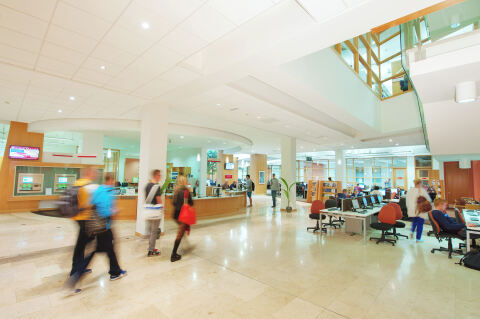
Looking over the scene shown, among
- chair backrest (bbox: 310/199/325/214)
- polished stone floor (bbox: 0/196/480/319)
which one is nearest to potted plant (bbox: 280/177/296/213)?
chair backrest (bbox: 310/199/325/214)

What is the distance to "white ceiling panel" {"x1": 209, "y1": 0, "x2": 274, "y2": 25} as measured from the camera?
2686mm

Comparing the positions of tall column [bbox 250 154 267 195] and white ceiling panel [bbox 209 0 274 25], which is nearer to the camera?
→ white ceiling panel [bbox 209 0 274 25]

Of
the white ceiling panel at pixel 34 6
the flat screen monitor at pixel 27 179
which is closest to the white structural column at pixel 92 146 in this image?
the flat screen monitor at pixel 27 179

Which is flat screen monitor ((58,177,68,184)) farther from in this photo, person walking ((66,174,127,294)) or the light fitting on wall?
the light fitting on wall

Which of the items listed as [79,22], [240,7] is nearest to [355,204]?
[240,7]

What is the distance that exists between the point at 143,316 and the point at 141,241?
3.10 m

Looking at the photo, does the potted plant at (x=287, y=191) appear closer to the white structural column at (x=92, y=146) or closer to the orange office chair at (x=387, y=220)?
the orange office chair at (x=387, y=220)

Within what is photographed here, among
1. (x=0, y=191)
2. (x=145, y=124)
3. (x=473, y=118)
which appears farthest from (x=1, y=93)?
(x=473, y=118)

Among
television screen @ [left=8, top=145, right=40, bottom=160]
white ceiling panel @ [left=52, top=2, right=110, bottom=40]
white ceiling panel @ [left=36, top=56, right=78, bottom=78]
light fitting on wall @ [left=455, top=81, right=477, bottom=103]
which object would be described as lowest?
television screen @ [left=8, top=145, right=40, bottom=160]

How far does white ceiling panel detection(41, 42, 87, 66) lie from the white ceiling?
0.02m

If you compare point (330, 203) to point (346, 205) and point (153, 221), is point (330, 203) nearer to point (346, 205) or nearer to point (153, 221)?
point (346, 205)

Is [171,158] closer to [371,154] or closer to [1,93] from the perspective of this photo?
[1,93]

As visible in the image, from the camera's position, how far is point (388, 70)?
9727 millimetres

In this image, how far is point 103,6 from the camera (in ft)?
8.96
